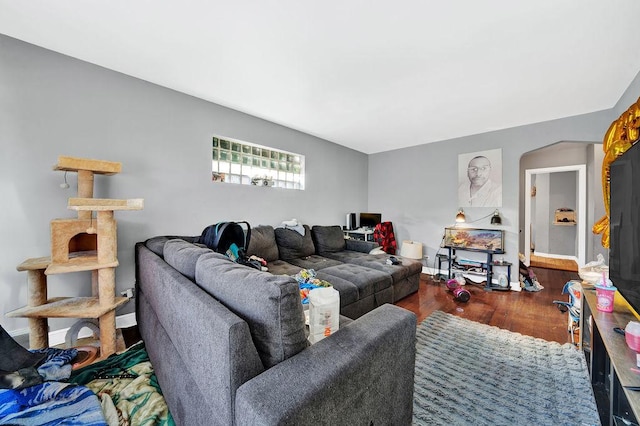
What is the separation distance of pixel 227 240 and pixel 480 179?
4.17 metres

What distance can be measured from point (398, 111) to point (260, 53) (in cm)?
197

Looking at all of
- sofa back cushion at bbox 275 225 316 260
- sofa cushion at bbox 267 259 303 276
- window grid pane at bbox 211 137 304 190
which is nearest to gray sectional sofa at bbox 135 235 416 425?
sofa cushion at bbox 267 259 303 276

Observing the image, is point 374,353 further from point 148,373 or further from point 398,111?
point 398,111

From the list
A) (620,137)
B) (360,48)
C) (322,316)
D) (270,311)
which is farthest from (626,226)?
(360,48)

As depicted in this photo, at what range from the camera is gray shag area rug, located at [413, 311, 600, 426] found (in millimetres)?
1413

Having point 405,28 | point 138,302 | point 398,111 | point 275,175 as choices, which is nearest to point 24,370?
point 138,302

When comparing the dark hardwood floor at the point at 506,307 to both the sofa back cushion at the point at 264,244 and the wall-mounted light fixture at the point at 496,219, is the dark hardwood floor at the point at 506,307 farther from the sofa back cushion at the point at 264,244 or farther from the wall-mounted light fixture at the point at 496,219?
the sofa back cushion at the point at 264,244

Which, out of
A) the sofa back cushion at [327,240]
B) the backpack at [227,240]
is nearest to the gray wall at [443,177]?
the sofa back cushion at [327,240]

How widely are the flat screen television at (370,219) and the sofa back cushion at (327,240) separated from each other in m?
1.34

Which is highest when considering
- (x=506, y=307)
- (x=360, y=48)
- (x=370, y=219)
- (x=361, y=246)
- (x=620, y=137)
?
(x=360, y=48)

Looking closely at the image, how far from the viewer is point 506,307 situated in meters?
3.06

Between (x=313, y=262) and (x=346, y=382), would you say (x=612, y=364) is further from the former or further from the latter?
(x=313, y=262)

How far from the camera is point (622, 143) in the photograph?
64.1 inches

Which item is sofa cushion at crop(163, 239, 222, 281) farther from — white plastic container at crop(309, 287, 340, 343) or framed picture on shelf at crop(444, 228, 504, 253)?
framed picture on shelf at crop(444, 228, 504, 253)
